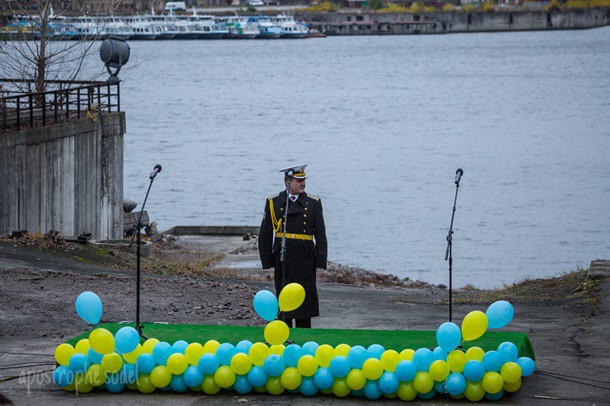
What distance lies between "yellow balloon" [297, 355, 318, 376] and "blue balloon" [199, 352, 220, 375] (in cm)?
76

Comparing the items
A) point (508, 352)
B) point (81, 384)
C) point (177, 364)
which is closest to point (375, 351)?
point (508, 352)

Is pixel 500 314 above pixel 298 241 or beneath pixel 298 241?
beneath

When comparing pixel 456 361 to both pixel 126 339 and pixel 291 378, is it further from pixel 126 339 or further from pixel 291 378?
pixel 126 339

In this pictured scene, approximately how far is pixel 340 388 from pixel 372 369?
0.38 m

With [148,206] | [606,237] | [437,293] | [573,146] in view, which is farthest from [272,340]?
[573,146]

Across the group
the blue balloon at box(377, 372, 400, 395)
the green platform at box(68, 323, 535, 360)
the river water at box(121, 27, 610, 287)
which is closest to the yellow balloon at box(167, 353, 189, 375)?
the green platform at box(68, 323, 535, 360)

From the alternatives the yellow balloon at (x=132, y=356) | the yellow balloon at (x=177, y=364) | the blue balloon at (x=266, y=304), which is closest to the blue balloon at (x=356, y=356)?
the blue balloon at (x=266, y=304)

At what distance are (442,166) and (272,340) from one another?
183 feet

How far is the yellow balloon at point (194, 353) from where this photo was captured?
11.3 meters

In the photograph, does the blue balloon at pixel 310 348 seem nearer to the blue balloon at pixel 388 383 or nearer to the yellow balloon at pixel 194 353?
the blue balloon at pixel 388 383

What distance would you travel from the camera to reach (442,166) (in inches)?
2608

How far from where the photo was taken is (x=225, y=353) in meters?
11.3

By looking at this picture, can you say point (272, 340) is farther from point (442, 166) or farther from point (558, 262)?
point (442, 166)

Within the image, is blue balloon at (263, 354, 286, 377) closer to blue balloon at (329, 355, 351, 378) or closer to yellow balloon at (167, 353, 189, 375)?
blue balloon at (329, 355, 351, 378)
